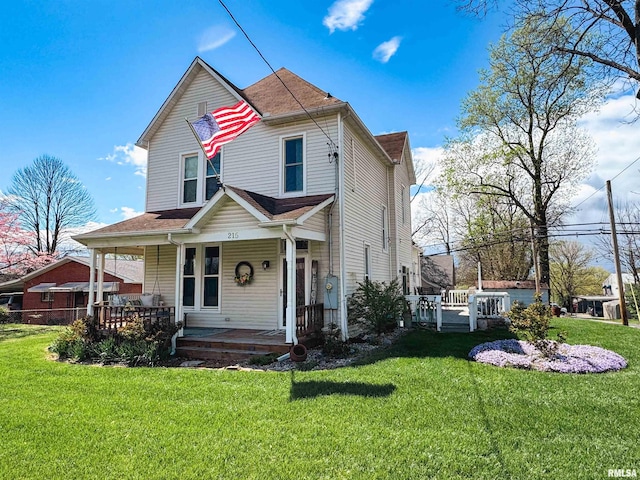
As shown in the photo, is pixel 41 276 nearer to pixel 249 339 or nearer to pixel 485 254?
pixel 249 339

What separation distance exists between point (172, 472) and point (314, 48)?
836 centimetres

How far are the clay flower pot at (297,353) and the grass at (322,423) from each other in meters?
1.05

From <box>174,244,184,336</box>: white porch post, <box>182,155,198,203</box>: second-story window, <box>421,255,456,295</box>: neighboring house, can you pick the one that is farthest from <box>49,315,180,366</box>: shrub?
<box>421,255,456,295</box>: neighboring house

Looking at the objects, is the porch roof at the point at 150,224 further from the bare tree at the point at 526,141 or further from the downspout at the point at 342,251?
the bare tree at the point at 526,141

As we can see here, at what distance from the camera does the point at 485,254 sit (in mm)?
33094

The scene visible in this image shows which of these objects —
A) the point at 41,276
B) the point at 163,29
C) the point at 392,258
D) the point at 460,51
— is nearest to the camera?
the point at 163,29

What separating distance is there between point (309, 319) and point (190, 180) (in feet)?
20.9

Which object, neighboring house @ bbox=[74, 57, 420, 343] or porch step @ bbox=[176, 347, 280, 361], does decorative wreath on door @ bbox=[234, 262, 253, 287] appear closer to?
neighboring house @ bbox=[74, 57, 420, 343]

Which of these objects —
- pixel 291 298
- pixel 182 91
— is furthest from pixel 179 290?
pixel 182 91

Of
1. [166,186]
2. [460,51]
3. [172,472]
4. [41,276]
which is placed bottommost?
[172,472]

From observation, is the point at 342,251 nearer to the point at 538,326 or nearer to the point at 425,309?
the point at 425,309

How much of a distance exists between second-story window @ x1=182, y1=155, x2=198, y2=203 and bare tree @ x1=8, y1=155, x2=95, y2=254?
27.2 metres

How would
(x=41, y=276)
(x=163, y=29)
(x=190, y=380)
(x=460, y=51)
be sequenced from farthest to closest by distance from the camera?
1. (x=41, y=276)
2. (x=460, y=51)
3. (x=163, y=29)
4. (x=190, y=380)

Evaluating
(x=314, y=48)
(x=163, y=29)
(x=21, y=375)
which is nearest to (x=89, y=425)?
(x=21, y=375)
